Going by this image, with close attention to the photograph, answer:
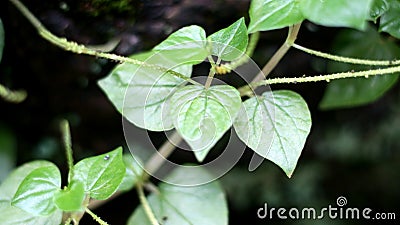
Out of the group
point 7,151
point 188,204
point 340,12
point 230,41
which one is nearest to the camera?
point 340,12

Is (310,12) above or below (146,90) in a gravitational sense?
above

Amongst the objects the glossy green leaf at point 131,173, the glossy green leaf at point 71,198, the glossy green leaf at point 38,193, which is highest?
the glossy green leaf at point 71,198

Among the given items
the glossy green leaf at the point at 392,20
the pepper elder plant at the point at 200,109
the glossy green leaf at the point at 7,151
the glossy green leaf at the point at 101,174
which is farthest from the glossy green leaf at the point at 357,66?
the glossy green leaf at the point at 7,151

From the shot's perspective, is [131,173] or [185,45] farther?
[131,173]

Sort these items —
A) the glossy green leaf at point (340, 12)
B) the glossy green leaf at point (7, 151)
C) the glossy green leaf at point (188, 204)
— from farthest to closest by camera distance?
1. the glossy green leaf at point (7, 151)
2. the glossy green leaf at point (188, 204)
3. the glossy green leaf at point (340, 12)

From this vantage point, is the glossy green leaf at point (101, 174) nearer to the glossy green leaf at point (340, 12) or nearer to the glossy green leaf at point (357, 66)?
the glossy green leaf at point (340, 12)

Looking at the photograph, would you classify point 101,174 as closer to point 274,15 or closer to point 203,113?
point 203,113

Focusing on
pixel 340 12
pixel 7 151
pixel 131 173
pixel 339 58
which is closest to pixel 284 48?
pixel 339 58
